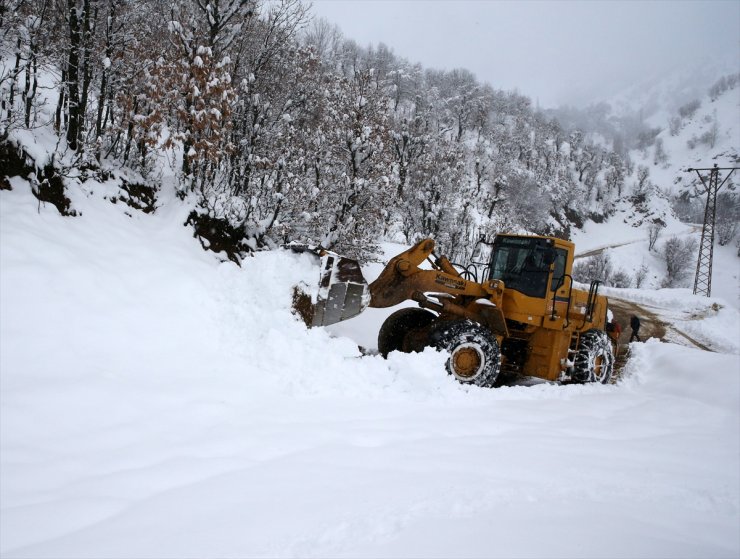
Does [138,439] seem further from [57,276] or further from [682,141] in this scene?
[682,141]

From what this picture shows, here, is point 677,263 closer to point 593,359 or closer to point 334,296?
point 593,359

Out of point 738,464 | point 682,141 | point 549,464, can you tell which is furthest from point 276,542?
point 682,141

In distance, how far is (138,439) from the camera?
11.0 feet

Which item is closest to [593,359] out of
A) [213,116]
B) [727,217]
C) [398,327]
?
[398,327]

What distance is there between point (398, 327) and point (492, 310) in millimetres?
1693

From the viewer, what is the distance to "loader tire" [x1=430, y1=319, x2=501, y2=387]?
21.4 feet

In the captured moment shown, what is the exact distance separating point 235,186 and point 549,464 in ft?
30.6

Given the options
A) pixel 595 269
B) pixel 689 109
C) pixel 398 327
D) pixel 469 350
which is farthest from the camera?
pixel 689 109

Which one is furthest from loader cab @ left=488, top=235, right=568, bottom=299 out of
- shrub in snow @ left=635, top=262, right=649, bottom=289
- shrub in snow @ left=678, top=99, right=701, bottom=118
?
shrub in snow @ left=678, top=99, right=701, bottom=118

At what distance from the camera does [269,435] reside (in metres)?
3.60

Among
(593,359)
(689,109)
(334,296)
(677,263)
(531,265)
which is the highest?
(689,109)

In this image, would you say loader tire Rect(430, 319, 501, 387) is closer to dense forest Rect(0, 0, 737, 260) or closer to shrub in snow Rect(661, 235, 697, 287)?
dense forest Rect(0, 0, 737, 260)

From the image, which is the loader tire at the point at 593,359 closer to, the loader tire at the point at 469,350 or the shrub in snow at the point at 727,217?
the loader tire at the point at 469,350

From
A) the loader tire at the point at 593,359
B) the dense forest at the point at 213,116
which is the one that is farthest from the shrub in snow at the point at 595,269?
→ the loader tire at the point at 593,359
